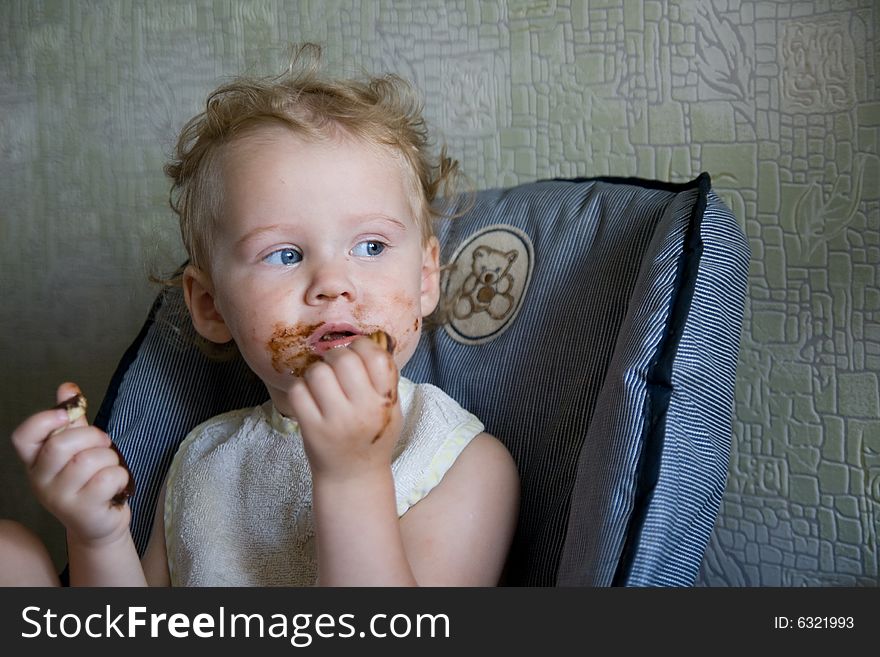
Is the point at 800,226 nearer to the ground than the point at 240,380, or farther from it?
farther from it

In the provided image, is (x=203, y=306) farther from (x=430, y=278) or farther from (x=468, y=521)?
(x=468, y=521)

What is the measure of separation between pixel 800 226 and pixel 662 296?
1.28 ft

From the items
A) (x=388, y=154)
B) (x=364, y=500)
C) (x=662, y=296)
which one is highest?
(x=388, y=154)

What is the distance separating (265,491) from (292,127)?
345 millimetres

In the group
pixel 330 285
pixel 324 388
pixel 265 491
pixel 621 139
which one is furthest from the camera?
pixel 621 139

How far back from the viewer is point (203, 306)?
954 mm

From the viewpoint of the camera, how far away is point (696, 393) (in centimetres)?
75

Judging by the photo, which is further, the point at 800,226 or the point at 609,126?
the point at 609,126

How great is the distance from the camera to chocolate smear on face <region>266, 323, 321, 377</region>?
2.62 feet

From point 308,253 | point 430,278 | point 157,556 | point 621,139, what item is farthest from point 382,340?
point 621,139

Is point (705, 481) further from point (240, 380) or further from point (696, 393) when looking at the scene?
point (240, 380)
